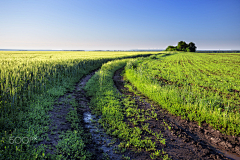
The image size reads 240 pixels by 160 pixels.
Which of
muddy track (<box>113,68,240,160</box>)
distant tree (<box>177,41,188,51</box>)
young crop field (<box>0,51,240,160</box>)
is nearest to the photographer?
young crop field (<box>0,51,240,160</box>)

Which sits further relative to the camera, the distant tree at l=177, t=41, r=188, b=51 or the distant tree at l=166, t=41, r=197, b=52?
the distant tree at l=177, t=41, r=188, b=51

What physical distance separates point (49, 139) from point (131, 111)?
14.3ft

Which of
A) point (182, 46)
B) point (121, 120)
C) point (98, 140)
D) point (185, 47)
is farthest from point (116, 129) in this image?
point (185, 47)

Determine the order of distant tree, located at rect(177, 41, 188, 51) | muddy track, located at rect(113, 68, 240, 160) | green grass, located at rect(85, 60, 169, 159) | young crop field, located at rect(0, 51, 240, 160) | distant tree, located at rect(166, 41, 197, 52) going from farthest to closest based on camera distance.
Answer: distant tree, located at rect(177, 41, 188, 51) → distant tree, located at rect(166, 41, 197, 52) → green grass, located at rect(85, 60, 169, 159) → muddy track, located at rect(113, 68, 240, 160) → young crop field, located at rect(0, 51, 240, 160)

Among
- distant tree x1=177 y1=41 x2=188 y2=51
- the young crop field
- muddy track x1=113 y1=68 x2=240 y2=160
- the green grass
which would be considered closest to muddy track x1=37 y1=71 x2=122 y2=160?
the young crop field

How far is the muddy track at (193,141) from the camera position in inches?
191

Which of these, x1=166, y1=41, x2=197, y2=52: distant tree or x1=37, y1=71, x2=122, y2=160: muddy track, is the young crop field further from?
x1=166, y1=41, x2=197, y2=52: distant tree

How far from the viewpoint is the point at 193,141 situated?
18.0 ft

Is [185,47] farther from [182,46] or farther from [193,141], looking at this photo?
[193,141]

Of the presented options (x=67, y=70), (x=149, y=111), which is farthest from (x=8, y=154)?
(x=67, y=70)

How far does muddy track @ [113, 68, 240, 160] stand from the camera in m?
4.86

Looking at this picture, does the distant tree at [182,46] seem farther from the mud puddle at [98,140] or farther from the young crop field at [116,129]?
the mud puddle at [98,140]

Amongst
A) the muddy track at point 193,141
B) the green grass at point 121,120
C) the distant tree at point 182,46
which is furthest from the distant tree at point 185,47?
the muddy track at point 193,141

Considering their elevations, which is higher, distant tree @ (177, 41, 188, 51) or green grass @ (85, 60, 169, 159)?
distant tree @ (177, 41, 188, 51)
